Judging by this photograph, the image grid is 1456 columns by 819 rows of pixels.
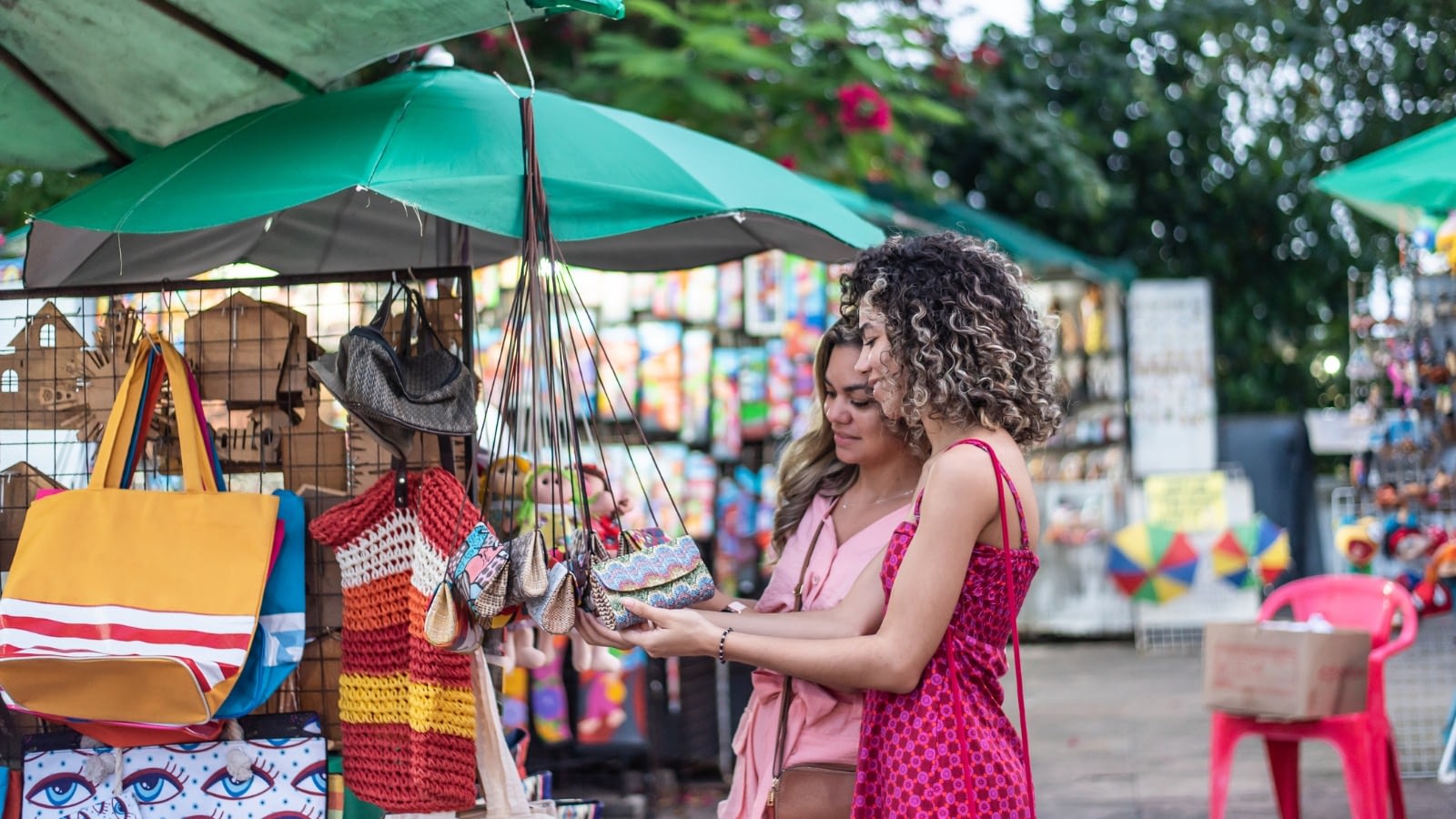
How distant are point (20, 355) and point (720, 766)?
3640 mm

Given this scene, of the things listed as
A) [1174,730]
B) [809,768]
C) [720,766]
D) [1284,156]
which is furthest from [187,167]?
[1284,156]

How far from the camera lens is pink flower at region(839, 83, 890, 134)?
277 inches

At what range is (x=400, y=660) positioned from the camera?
2.97 m

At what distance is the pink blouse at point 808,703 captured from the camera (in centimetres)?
274

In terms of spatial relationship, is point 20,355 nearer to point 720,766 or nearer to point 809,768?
point 809,768

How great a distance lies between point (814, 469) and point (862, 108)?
4.32 metres

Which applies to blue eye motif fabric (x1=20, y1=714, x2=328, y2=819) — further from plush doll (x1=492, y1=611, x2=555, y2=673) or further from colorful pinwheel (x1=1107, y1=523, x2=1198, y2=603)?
colorful pinwheel (x1=1107, y1=523, x2=1198, y2=603)

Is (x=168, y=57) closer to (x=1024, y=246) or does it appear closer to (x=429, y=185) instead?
(x=429, y=185)

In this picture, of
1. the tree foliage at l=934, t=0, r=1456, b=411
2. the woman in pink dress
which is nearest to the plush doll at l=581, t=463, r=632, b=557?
the woman in pink dress

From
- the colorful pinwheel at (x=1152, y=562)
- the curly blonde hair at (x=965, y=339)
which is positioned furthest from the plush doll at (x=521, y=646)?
the colorful pinwheel at (x=1152, y=562)

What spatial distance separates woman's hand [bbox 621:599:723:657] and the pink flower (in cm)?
493

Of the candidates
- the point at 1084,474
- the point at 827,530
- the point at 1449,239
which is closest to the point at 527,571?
the point at 827,530

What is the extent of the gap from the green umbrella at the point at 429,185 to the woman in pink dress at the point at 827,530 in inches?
18.5

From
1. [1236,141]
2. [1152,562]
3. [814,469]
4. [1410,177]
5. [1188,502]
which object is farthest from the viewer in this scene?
[1236,141]
